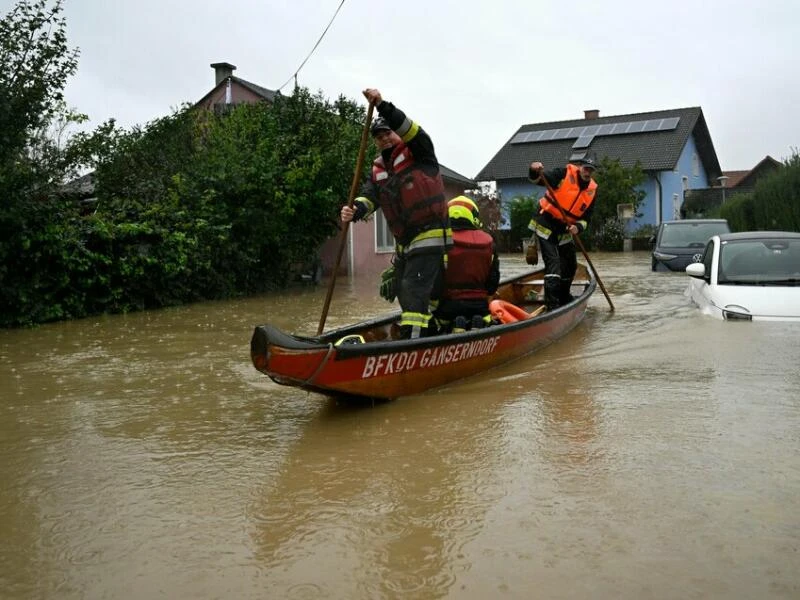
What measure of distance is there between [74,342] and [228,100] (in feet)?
61.2

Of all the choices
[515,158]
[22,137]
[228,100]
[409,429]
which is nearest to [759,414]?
[409,429]

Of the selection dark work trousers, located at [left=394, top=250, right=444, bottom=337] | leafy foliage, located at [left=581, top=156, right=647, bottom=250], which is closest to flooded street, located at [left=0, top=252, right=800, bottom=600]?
dark work trousers, located at [left=394, top=250, right=444, bottom=337]

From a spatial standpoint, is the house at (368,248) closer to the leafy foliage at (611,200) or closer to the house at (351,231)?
the house at (351,231)

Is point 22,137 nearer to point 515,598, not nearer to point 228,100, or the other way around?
point 515,598

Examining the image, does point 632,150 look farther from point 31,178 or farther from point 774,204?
point 31,178

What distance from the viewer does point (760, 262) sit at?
390 inches

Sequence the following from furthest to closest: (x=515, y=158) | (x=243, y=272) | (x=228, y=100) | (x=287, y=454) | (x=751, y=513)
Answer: (x=515, y=158)
(x=228, y=100)
(x=243, y=272)
(x=287, y=454)
(x=751, y=513)

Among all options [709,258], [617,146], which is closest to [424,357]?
[709,258]

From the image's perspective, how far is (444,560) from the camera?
3.48 m

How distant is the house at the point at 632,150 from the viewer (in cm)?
3997

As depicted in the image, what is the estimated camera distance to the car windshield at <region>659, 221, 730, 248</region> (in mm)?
18594

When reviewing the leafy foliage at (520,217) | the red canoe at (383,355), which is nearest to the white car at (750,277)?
the red canoe at (383,355)

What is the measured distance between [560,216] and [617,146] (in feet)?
109

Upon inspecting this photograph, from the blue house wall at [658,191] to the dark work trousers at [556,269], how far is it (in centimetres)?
2710
